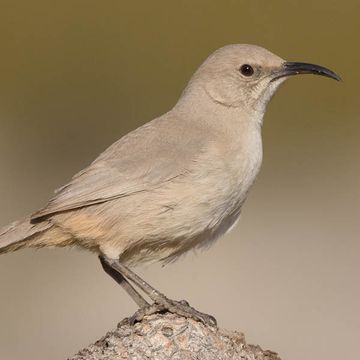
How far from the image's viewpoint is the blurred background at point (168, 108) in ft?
38.9

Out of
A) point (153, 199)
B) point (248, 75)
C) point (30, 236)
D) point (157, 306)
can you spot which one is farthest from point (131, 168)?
point (248, 75)

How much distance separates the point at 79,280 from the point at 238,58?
428cm

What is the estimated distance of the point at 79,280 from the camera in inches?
462

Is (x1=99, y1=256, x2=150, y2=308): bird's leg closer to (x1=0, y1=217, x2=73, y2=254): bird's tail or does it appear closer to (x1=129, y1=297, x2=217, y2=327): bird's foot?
(x1=0, y1=217, x2=73, y2=254): bird's tail

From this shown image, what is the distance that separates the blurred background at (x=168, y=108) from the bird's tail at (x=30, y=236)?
4023 millimetres

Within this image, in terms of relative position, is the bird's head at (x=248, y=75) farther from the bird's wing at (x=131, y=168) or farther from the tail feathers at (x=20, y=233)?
the tail feathers at (x=20, y=233)

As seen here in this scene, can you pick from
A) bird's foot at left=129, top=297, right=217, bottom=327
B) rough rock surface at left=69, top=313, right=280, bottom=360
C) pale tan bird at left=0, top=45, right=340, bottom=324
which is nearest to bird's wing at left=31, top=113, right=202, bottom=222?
pale tan bird at left=0, top=45, right=340, bottom=324

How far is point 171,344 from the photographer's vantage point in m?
6.29

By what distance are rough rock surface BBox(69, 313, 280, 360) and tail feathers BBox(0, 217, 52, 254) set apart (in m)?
1.07

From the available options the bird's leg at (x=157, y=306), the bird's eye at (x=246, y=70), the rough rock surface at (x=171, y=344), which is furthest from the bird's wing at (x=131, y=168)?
the rough rock surface at (x=171, y=344)

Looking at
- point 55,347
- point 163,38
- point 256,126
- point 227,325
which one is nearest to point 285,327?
point 227,325

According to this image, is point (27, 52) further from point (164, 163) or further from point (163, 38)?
point (164, 163)

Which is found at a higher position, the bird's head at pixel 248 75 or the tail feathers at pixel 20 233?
the bird's head at pixel 248 75

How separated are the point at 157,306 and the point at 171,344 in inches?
24.5
